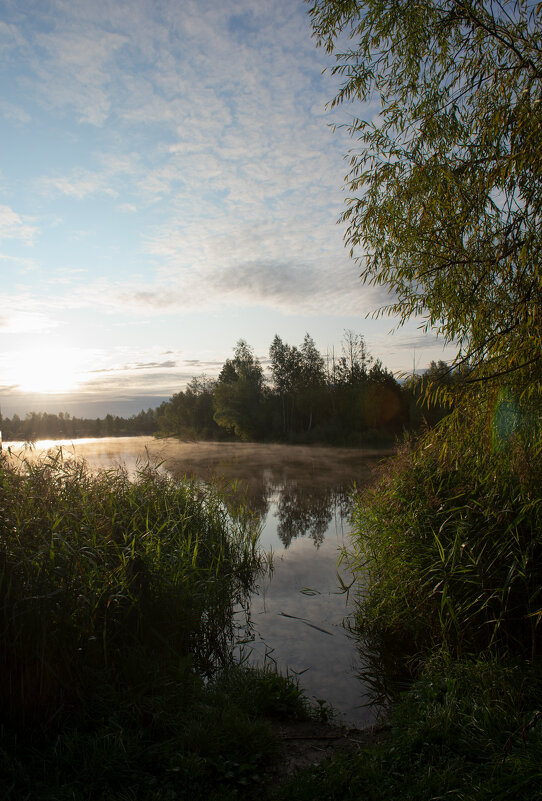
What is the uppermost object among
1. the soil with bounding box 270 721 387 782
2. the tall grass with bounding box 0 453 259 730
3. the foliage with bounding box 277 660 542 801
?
the tall grass with bounding box 0 453 259 730

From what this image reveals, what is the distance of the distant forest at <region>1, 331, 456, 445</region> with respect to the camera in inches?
1515

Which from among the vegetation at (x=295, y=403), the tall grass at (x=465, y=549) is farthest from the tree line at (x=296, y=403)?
the tall grass at (x=465, y=549)

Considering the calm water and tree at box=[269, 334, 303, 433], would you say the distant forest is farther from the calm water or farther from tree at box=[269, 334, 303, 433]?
the calm water

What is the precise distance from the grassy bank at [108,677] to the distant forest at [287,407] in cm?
2785

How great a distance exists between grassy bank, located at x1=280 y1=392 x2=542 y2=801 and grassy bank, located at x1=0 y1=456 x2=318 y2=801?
74 centimetres

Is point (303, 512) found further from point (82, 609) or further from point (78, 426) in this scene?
point (78, 426)

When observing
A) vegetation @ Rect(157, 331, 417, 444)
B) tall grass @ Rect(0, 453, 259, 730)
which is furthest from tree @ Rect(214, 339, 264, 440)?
tall grass @ Rect(0, 453, 259, 730)

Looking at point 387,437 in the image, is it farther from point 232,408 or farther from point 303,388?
point 232,408

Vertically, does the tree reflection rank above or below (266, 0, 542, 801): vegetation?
below

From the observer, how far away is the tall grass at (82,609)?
141 inches

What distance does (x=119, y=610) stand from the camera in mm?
4480

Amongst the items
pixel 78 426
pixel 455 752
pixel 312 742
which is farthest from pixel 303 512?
pixel 78 426

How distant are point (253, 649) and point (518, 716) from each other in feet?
10.3

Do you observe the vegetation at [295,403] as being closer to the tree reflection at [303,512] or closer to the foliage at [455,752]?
the tree reflection at [303,512]
